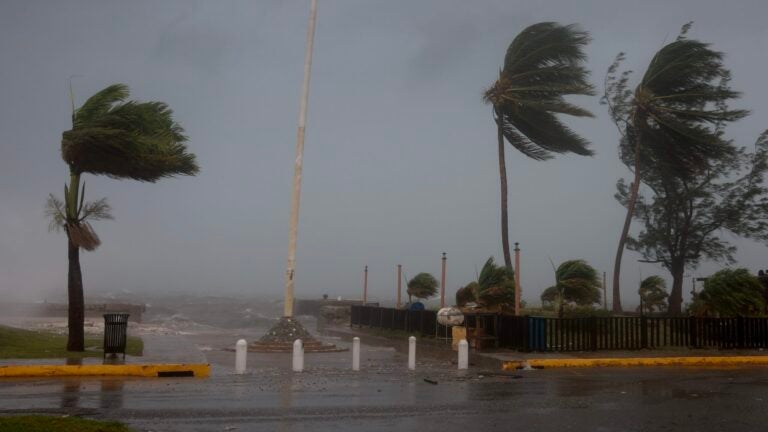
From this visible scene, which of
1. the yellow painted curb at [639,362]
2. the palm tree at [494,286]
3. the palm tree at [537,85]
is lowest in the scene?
the yellow painted curb at [639,362]

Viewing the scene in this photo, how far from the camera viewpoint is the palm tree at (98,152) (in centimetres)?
1820

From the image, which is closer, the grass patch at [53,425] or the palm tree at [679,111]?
the grass patch at [53,425]

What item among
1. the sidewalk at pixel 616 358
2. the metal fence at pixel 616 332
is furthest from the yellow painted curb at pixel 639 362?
the metal fence at pixel 616 332

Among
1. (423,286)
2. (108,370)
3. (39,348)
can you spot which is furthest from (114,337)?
(423,286)

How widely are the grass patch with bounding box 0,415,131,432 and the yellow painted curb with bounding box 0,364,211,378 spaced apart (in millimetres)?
6703

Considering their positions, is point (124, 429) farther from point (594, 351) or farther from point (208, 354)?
point (594, 351)

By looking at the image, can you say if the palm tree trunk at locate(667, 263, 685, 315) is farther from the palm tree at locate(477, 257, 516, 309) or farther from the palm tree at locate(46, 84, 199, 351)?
the palm tree at locate(46, 84, 199, 351)

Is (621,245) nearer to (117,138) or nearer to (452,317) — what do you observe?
(452,317)

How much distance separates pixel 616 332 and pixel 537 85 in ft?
58.8

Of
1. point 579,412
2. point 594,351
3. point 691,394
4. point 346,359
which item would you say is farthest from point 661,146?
point 579,412

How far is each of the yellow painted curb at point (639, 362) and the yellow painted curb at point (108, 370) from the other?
712 cm

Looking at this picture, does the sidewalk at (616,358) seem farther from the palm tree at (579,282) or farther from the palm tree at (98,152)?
the palm tree at (98,152)

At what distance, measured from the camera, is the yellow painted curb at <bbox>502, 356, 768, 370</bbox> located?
18047 millimetres

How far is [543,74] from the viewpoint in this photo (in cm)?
3597
